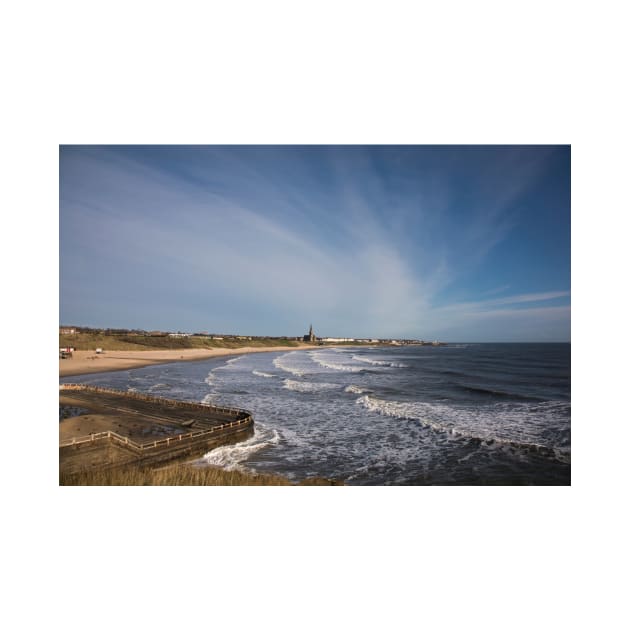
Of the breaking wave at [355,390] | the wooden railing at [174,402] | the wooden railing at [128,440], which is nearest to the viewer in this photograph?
the wooden railing at [128,440]

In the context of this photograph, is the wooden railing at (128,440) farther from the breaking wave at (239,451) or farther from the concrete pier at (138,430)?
the breaking wave at (239,451)

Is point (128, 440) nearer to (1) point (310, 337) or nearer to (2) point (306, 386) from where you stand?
(2) point (306, 386)

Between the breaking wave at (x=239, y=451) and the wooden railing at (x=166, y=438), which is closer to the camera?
the wooden railing at (x=166, y=438)

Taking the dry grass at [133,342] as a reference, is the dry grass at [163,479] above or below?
above

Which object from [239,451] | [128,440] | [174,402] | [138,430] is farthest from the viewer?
[174,402]

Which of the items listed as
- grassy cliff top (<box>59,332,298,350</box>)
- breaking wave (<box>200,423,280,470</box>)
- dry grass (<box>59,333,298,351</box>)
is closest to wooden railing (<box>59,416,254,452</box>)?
breaking wave (<box>200,423,280,470</box>)

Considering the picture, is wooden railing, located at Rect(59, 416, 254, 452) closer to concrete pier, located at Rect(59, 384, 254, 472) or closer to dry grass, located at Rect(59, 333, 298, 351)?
concrete pier, located at Rect(59, 384, 254, 472)

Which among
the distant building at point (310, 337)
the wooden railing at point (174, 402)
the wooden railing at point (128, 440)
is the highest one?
the wooden railing at point (128, 440)

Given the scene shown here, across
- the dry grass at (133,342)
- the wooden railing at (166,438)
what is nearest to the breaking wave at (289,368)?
the wooden railing at (166,438)

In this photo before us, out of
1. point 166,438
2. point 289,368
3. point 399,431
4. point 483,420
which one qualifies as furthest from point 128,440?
point 289,368

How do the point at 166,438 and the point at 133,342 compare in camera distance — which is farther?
the point at 133,342

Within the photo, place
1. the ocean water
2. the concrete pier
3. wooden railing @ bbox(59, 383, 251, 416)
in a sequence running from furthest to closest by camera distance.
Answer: wooden railing @ bbox(59, 383, 251, 416), the ocean water, the concrete pier

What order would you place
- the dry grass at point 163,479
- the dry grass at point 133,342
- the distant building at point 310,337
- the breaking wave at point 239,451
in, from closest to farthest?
the dry grass at point 163,479 → the breaking wave at point 239,451 → the dry grass at point 133,342 → the distant building at point 310,337
